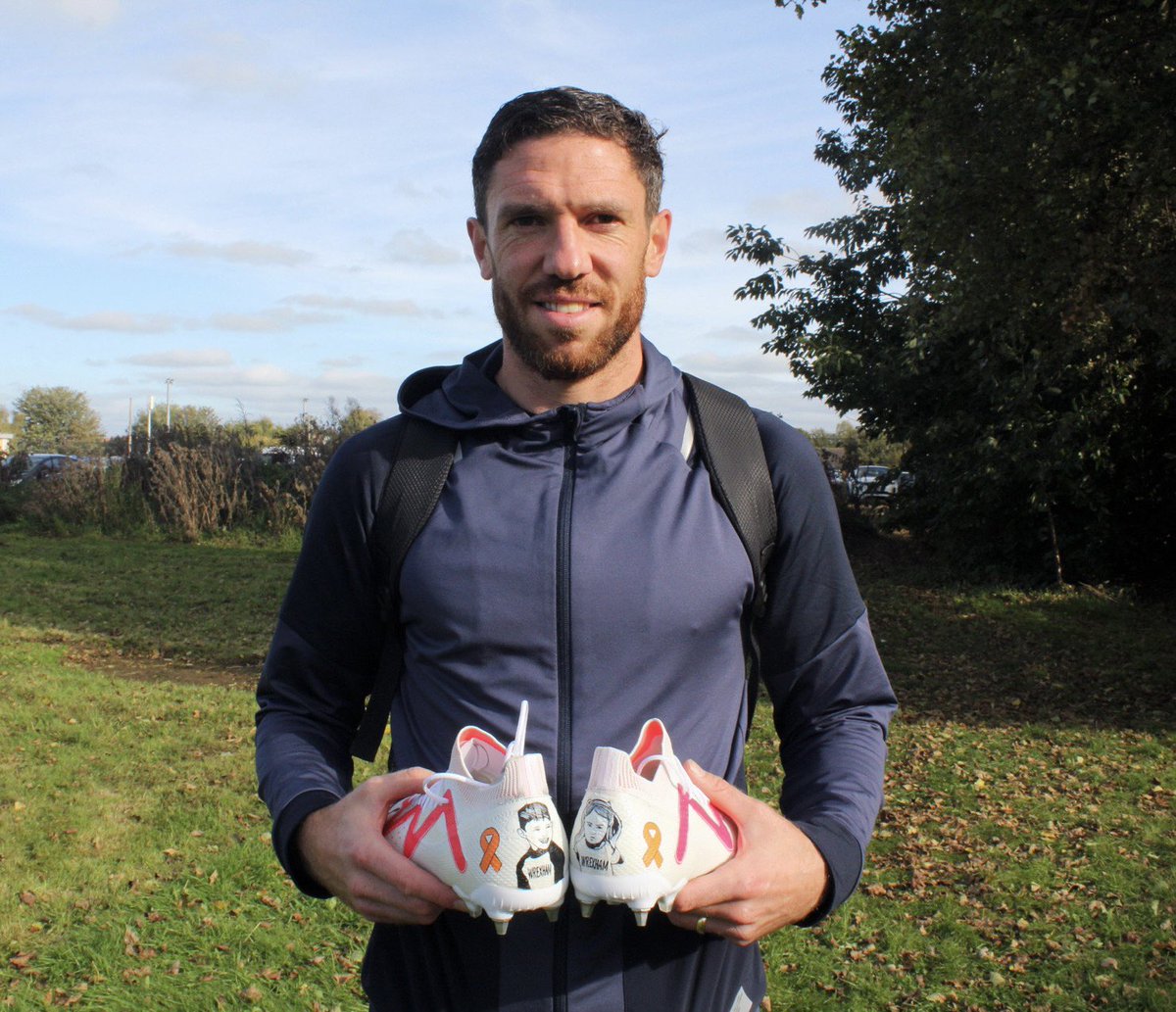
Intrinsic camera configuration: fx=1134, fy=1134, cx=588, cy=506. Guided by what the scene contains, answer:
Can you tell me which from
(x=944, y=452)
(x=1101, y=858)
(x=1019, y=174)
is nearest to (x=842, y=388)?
(x=944, y=452)

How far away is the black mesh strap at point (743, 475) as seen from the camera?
1975 mm

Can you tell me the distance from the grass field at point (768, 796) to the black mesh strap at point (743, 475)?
12.9 feet

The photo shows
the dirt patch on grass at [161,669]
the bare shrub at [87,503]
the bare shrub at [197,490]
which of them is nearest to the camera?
the dirt patch on grass at [161,669]

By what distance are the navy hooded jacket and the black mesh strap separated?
0.09ft

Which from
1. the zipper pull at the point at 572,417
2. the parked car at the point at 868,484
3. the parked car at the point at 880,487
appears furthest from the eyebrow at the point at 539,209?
the parked car at the point at 868,484

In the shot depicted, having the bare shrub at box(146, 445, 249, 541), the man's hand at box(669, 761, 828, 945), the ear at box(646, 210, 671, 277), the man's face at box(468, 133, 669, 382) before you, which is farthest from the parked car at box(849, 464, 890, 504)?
the man's hand at box(669, 761, 828, 945)

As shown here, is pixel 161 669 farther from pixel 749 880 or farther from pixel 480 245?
pixel 749 880

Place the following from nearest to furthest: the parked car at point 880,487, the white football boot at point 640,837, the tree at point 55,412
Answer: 1. the white football boot at point 640,837
2. the parked car at point 880,487
3. the tree at point 55,412

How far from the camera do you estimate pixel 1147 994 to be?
5.29 m

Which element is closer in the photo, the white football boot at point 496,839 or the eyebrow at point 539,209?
the white football boot at point 496,839

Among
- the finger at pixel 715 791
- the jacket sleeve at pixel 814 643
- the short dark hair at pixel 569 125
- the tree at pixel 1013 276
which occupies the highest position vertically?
the tree at pixel 1013 276

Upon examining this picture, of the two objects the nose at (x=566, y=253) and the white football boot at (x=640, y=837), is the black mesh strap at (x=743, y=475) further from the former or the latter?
the white football boot at (x=640, y=837)

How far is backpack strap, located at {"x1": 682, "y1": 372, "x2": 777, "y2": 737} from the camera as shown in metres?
1.98

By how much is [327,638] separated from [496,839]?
2.10 ft
